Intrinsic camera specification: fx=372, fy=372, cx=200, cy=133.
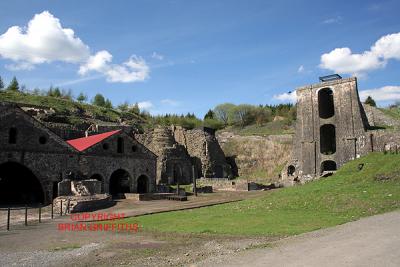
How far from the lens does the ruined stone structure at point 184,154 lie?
52156 millimetres

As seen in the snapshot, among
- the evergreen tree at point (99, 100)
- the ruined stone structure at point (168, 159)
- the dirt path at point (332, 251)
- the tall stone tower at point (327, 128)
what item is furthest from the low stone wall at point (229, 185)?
the evergreen tree at point (99, 100)

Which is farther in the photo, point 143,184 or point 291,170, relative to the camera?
point 291,170

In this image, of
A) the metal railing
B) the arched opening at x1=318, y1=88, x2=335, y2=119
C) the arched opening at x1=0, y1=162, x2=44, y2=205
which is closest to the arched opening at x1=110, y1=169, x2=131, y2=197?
the arched opening at x1=0, y1=162, x2=44, y2=205

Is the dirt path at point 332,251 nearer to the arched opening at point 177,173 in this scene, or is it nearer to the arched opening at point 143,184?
the arched opening at point 143,184

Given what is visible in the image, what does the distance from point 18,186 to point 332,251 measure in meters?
30.5

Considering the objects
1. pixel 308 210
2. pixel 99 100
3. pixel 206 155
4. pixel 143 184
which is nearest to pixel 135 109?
pixel 99 100

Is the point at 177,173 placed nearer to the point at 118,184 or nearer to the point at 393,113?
the point at 118,184

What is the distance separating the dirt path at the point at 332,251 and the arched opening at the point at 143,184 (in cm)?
2814

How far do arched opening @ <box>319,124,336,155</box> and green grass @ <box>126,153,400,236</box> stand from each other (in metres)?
25.5

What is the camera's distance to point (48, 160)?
29969 mm

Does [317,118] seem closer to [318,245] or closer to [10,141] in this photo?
[10,141]

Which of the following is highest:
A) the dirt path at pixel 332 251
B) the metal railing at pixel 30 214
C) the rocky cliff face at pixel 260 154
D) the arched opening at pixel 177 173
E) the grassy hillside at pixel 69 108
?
the grassy hillside at pixel 69 108

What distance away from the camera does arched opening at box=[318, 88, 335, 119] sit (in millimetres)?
48219

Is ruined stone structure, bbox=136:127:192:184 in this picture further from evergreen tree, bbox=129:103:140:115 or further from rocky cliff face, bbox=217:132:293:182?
Answer: evergreen tree, bbox=129:103:140:115
